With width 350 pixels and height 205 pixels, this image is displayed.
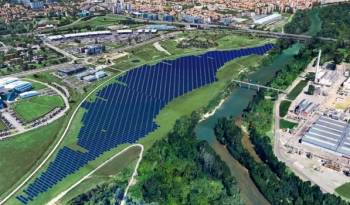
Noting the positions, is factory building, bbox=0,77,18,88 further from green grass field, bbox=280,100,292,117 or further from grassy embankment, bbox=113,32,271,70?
green grass field, bbox=280,100,292,117

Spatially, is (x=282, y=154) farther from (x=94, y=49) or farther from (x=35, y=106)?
(x=94, y=49)

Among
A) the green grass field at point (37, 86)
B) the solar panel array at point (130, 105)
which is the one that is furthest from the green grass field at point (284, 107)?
the green grass field at point (37, 86)

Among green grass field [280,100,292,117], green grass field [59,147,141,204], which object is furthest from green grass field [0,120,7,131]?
green grass field [280,100,292,117]

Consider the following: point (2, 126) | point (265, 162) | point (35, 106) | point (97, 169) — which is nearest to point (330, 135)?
point (265, 162)

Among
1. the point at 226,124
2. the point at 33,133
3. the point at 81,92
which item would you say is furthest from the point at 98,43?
the point at 226,124

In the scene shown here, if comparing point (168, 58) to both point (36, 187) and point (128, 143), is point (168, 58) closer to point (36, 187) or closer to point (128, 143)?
point (128, 143)
